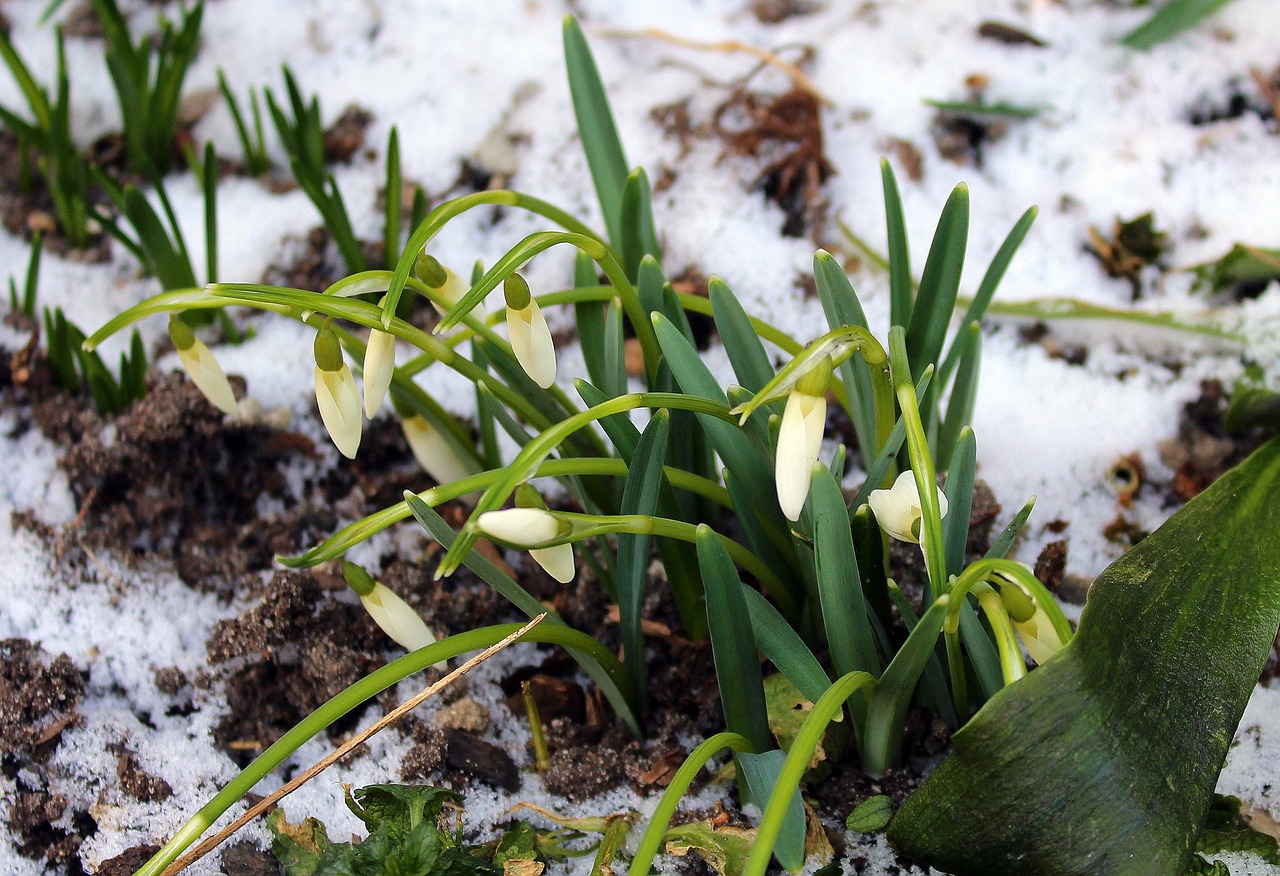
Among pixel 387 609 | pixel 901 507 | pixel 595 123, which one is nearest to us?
pixel 901 507

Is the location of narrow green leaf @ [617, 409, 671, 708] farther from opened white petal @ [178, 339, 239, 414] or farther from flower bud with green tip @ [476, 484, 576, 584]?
opened white petal @ [178, 339, 239, 414]

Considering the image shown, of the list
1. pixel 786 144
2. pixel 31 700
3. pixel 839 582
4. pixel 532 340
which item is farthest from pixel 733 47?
pixel 31 700

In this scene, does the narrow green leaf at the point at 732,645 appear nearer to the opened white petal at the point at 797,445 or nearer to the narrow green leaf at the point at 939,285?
the opened white petal at the point at 797,445

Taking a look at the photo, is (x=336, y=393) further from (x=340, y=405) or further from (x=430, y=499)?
(x=430, y=499)

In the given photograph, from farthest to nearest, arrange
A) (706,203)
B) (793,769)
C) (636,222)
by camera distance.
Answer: (706,203)
(636,222)
(793,769)

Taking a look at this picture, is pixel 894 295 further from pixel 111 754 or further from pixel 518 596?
pixel 111 754

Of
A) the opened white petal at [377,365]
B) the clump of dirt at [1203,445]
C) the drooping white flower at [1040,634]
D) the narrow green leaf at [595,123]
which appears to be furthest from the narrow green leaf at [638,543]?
the clump of dirt at [1203,445]

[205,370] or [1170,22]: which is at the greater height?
[1170,22]

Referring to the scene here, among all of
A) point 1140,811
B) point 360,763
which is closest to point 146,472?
point 360,763
